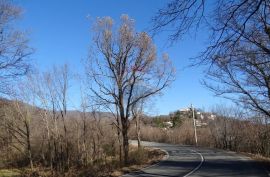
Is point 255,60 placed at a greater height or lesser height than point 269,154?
greater

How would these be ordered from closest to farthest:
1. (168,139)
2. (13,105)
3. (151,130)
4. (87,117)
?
(13,105)
(87,117)
(168,139)
(151,130)

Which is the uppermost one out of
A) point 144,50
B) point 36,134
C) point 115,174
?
point 144,50

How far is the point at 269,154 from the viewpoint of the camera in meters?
44.8

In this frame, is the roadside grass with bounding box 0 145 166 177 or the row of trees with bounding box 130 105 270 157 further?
the row of trees with bounding box 130 105 270 157

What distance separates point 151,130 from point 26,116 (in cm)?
4440

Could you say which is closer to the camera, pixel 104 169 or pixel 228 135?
pixel 104 169

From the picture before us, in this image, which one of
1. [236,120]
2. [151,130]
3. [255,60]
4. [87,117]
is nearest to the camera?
[255,60]

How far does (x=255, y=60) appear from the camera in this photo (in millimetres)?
24078

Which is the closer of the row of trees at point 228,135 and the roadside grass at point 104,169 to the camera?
the roadside grass at point 104,169

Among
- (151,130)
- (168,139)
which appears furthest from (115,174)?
(151,130)

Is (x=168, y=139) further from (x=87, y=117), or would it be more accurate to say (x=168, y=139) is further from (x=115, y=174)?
(x=115, y=174)

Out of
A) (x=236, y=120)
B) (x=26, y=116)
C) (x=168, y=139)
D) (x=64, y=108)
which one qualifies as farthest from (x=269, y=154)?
(x=168, y=139)

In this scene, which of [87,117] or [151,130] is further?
[151,130]

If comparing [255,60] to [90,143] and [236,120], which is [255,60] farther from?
[236,120]
